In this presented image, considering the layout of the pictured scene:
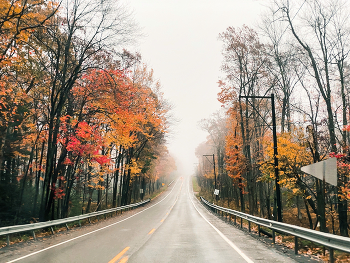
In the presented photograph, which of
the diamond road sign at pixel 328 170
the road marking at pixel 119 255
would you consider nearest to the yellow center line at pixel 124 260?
the road marking at pixel 119 255

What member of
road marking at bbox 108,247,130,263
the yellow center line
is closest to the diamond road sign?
the yellow center line

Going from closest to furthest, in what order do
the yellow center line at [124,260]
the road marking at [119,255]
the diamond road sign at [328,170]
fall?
the diamond road sign at [328,170], the yellow center line at [124,260], the road marking at [119,255]

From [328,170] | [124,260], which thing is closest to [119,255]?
[124,260]

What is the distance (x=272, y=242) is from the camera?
925 cm

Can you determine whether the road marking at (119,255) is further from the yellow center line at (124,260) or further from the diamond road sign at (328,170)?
the diamond road sign at (328,170)

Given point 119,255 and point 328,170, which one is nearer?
point 328,170

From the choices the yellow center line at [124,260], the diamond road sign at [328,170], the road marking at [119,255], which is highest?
the diamond road sign at [328,170]

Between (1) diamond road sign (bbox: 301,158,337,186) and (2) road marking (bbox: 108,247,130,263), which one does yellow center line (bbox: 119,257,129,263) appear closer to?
(2) road marking (bbox: 108,247,130,263)

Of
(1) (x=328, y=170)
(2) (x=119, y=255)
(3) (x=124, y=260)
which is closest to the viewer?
(1) (x=328, y=170)

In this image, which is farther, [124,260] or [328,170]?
[124,260]

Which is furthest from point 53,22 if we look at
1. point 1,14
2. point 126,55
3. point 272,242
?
point 272,242

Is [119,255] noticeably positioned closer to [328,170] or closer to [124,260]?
[124,260]

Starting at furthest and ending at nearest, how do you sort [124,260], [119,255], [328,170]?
[119,255] → [124,260] → [328,170]

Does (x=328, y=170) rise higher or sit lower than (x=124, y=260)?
higher
